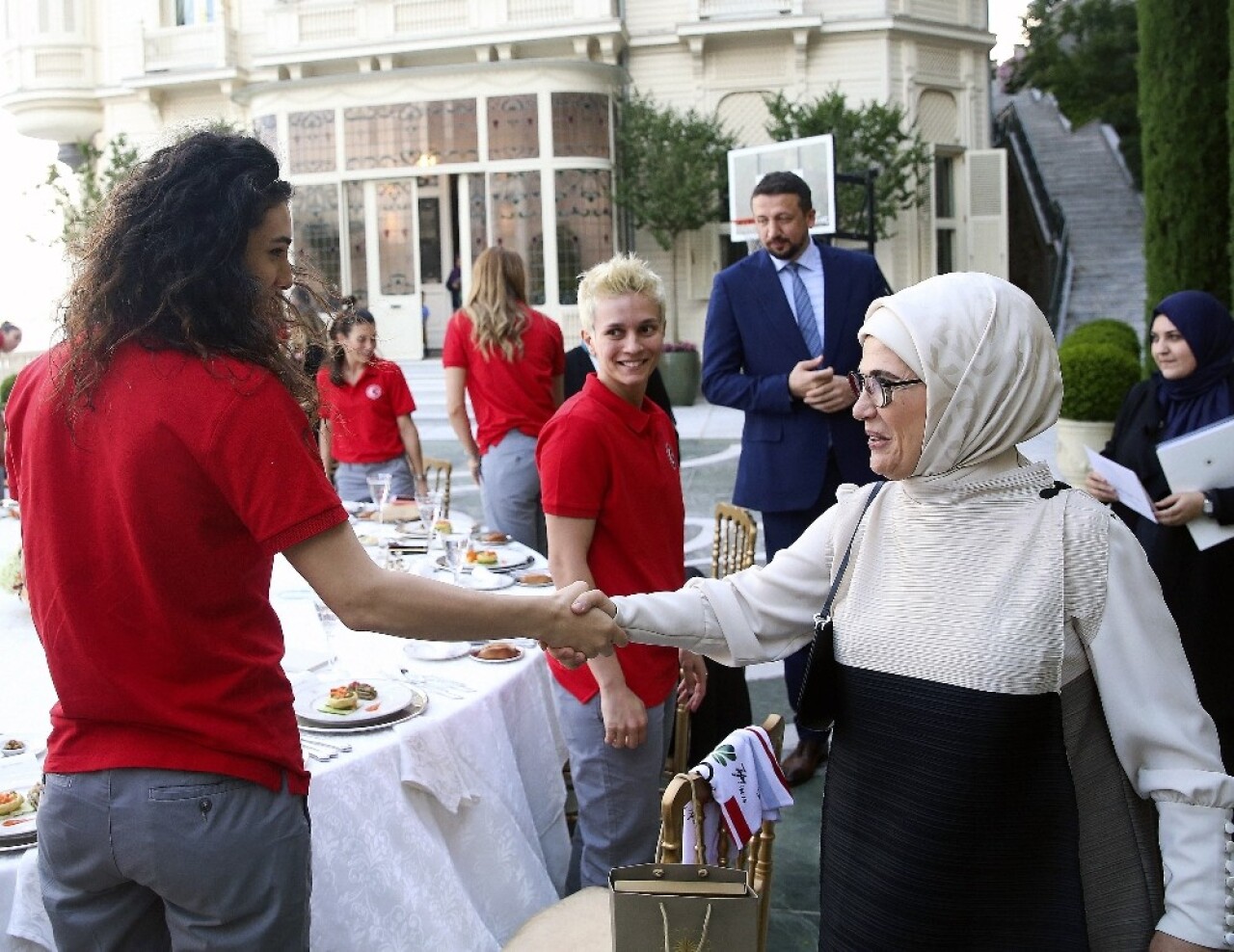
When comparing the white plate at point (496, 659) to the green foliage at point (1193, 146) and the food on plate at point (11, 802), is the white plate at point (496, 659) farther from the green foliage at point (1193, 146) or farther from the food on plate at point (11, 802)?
the green foliage at point (1193, 146)

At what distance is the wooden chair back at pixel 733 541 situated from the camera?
12.5 feet

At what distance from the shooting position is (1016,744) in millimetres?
1635

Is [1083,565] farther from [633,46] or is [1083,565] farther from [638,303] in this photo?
[633,46]

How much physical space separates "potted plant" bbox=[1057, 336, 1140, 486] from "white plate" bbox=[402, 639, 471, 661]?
19.5 feet

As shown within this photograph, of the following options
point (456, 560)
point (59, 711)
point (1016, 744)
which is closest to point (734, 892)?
point (1016, 744)

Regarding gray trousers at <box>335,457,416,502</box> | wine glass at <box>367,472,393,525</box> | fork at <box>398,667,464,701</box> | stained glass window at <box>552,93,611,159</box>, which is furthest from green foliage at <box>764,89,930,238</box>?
fork at <box>398,667,464,701</box>

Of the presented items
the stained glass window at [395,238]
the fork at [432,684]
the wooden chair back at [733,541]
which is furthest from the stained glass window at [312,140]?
the fork at [432,684]

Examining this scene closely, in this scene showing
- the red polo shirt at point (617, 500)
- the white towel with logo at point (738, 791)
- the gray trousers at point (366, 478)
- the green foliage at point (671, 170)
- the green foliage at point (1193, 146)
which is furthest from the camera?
the green foliage at point (671, 170)

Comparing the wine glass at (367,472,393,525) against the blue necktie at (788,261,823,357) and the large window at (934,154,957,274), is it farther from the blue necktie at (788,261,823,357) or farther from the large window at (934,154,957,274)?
the large window at (934,154,957,274)

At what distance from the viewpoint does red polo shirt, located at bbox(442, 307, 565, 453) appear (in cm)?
561

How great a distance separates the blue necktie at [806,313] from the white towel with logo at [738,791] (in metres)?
2.80

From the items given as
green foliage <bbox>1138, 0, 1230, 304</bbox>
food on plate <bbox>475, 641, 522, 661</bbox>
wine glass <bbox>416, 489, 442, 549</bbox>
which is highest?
green foliage <bbox>1138, 0, 1230, 304</bbox>

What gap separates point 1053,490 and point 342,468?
4856 mm

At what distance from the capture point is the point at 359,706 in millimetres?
2670
